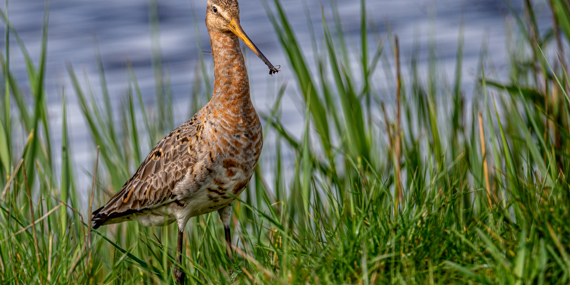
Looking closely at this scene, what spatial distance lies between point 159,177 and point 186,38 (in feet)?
24.6

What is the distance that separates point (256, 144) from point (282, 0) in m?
9.00

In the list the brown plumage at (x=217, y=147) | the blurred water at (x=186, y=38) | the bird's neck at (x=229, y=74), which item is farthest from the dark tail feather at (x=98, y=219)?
the blurred water at (x=186, y=38)

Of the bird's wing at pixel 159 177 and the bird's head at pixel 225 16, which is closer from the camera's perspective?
the bird's head at pixel 225 16

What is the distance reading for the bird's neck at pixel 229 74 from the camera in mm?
3836

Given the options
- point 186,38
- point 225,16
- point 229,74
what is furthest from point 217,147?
point 186,38

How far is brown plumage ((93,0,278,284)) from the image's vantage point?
12.3ft

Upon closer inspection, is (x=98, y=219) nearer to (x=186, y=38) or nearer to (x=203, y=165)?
(x=203, y=165)

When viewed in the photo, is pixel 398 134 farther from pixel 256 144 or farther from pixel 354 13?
pixel 354 13

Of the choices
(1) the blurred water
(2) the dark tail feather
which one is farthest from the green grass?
(1) the blurred water

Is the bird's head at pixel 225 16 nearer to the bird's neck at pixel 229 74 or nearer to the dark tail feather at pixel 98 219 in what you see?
the bird's neck at pixel 229 74

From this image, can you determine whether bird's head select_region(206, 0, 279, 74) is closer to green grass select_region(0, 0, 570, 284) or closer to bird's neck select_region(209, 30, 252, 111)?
bird's neck select_region(209, 30, 252, 111)

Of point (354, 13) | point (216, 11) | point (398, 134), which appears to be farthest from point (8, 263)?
point (354, 13)

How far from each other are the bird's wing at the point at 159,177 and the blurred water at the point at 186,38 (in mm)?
4216

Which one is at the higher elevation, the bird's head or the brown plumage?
the bird's head
